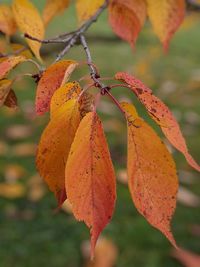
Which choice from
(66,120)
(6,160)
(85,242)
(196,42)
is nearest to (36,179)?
(6,160)

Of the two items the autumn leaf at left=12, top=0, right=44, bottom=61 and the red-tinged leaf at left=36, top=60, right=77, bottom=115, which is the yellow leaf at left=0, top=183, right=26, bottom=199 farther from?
the red-tinged leaf at left=36, top=60, right=77, bottom=115

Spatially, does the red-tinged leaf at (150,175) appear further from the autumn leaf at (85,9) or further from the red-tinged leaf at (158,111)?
the autumn leaf at (85,9)

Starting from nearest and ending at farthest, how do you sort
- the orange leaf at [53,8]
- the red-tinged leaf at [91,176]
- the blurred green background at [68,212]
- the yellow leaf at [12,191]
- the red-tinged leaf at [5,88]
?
the red-tinged leaf at [91,176] → the red-tinged leaf at [5,88] → the orange leaf at [53,8] → the blurred green background at [68,212] → the yellow leaf at [12,191]

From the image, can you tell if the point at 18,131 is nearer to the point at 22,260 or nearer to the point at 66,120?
the point at 22,260

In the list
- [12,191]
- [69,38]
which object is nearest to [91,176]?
[69,38]

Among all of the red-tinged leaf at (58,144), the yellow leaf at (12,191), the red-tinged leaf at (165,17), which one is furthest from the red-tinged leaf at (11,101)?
the yellow leaf at (12,191)

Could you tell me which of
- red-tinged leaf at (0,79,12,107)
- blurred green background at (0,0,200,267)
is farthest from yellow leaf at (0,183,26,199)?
red-tinged leaf at (0,79,12,107)
